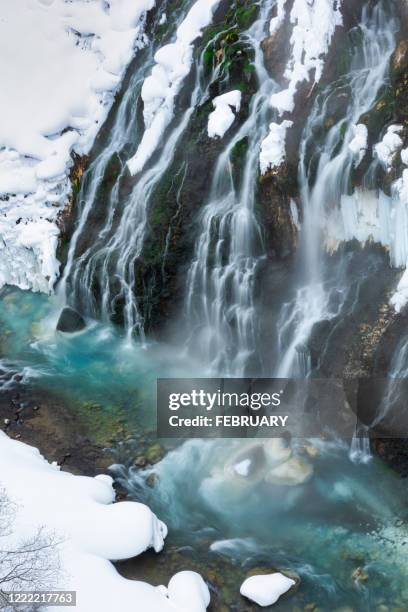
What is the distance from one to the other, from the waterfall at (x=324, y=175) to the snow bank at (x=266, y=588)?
458 cm

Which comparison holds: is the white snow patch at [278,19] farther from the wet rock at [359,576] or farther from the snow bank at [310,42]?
the wet rock at [359,576]

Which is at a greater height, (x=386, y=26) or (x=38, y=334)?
(x=386, y=26)

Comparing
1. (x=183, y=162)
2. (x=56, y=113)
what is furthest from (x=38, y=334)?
(x=56, y=113)

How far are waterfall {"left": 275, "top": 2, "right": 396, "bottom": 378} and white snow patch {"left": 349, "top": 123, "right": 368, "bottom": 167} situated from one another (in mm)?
89

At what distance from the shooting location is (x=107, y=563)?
7.61 meters

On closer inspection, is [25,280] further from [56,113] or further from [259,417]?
[259,417]

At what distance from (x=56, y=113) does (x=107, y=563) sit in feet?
50.9

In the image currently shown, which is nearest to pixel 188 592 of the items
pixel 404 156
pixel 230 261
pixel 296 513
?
pixel 296 513

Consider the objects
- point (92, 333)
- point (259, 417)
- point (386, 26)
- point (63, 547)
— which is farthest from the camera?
point (92, 333)

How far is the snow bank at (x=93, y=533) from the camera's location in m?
7.08

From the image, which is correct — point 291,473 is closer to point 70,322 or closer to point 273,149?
point 273,149

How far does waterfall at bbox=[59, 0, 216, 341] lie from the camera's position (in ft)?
47.7

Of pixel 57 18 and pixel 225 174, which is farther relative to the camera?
pixel 57 18

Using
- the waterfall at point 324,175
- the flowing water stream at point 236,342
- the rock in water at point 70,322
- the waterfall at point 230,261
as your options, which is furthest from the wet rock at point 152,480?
the rock in water at point 70,322
